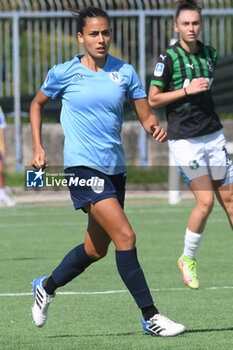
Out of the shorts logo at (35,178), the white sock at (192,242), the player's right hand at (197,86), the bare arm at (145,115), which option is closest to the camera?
the bare arm at (145,115)

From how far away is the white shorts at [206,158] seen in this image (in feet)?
27.7

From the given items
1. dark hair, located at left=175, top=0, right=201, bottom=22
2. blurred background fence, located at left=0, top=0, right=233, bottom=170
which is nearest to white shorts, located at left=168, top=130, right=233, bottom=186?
dark hair, located at left=175, top=0, right=201, bottom=22

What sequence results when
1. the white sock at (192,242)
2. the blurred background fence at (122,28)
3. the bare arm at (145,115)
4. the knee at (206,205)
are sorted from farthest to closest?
the blurred background fence at (122,28)
the white sock at (192,242)
the knee at (206,205)
the bare arm at (145,115)

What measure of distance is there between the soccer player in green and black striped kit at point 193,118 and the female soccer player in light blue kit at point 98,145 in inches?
74.5

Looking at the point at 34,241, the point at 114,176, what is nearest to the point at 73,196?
the point at 114,176

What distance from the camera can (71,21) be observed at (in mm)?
Answer: 23969

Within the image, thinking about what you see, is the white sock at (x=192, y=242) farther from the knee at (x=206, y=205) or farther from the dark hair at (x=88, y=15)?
the dark hair at (x=88, y=15)

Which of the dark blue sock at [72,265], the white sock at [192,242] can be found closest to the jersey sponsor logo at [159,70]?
the white sock at [192,242]

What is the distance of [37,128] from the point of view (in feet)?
21.6

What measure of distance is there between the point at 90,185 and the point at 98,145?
0.26 metres

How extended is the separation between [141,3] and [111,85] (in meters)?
16.7

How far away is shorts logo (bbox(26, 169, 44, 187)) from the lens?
264 inches

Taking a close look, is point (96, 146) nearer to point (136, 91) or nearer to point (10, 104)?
point (136, 91)

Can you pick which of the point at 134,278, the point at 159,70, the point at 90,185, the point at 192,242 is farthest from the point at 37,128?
the point at 192,242
